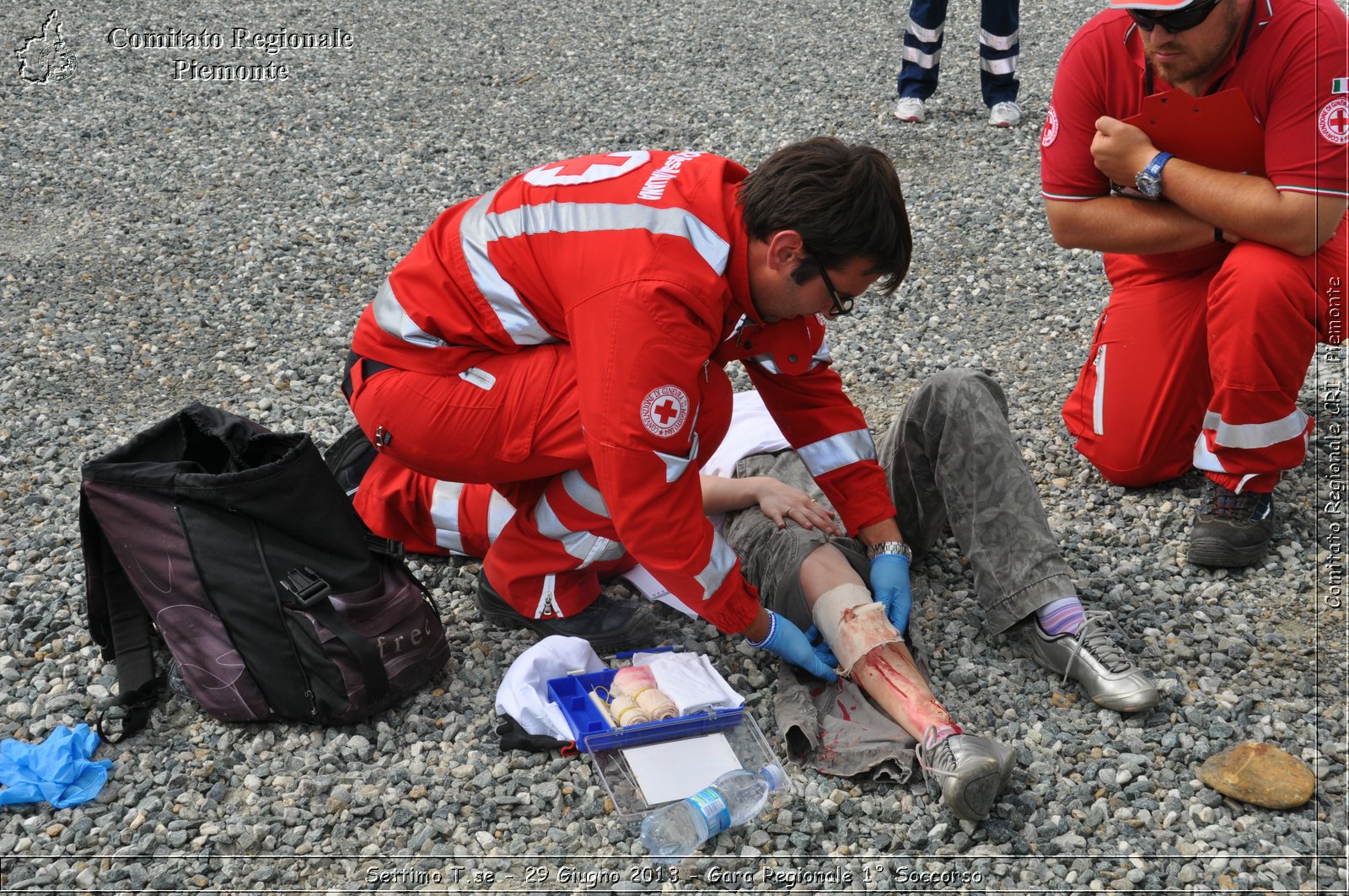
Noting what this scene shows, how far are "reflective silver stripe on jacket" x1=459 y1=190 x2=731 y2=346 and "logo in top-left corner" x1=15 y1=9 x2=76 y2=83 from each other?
7366 mm

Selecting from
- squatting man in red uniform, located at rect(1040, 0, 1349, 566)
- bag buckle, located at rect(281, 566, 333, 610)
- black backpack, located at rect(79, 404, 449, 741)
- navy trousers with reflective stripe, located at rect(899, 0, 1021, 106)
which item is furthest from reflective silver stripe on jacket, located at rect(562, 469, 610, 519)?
navy trousers with reflective stripe, located at rect(899, 0, 1021, 106)

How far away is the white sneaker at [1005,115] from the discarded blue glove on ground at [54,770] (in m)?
6.37

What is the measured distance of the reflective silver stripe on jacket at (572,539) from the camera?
3314 millimetres

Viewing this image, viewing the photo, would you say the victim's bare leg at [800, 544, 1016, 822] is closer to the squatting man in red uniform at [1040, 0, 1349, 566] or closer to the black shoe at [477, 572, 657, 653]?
the black shoe at [477, 572, 657, 653]

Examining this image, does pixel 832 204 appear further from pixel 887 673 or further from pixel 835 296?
pixel 887 673

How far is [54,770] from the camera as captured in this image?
9.37 ft

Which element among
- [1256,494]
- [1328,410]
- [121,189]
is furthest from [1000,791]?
[121,189]

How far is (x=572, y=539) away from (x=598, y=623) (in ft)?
0.93

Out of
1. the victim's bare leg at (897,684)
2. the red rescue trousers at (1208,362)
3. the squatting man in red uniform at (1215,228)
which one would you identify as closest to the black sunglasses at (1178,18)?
the squatting man in red uniform at (1215,228)

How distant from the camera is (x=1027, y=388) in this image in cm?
476

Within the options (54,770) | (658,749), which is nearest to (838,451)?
(658,749)

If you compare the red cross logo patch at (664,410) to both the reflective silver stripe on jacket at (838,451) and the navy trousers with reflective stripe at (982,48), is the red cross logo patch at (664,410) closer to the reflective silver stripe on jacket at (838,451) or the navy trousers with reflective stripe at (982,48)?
the reflective silver stripe on jacket at (838,451)

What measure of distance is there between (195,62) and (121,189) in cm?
255

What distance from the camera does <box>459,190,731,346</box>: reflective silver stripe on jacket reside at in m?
2.74
